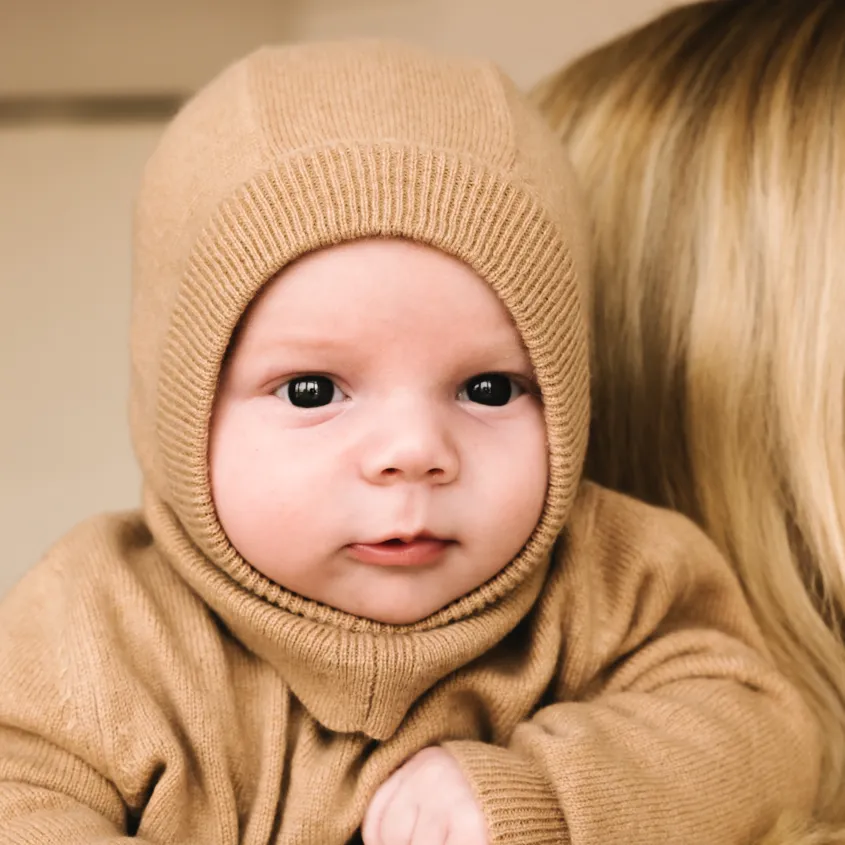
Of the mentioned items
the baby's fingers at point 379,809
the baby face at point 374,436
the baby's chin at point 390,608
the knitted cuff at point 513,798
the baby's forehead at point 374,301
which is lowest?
the baby's fingers at point 379,809

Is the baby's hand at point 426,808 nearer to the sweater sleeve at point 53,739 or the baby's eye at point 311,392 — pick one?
the sweater sleeve at point 53,739

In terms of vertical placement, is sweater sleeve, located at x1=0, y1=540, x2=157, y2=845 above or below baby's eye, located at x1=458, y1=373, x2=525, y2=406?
below

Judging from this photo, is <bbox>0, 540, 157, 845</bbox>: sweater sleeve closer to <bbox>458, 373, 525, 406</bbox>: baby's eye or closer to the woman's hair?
<bbox>458, 373, 525, 406</bbox>: baby's eye

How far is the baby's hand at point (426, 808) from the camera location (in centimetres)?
82

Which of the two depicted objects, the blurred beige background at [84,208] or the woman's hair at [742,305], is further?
the blurred beige background at [84,208]

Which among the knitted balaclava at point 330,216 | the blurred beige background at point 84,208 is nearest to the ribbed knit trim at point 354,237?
the knitted balaclava at point 330,216

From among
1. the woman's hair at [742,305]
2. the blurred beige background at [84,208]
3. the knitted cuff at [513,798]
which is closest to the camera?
the knitted cuff at [513,798]

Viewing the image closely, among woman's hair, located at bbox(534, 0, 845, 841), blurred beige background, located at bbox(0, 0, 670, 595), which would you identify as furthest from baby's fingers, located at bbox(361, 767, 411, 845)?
blurred beige background, located at bbox(0, 0, 670, 595)

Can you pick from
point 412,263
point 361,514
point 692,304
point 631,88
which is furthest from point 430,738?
point 631,88

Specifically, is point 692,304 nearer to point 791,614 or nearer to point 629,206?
point 629,206

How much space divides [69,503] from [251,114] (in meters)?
0.86

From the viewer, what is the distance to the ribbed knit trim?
2.74 ft

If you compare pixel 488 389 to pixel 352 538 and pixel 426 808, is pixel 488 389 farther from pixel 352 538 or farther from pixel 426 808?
pixel 426 808

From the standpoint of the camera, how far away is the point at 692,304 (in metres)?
1.16
